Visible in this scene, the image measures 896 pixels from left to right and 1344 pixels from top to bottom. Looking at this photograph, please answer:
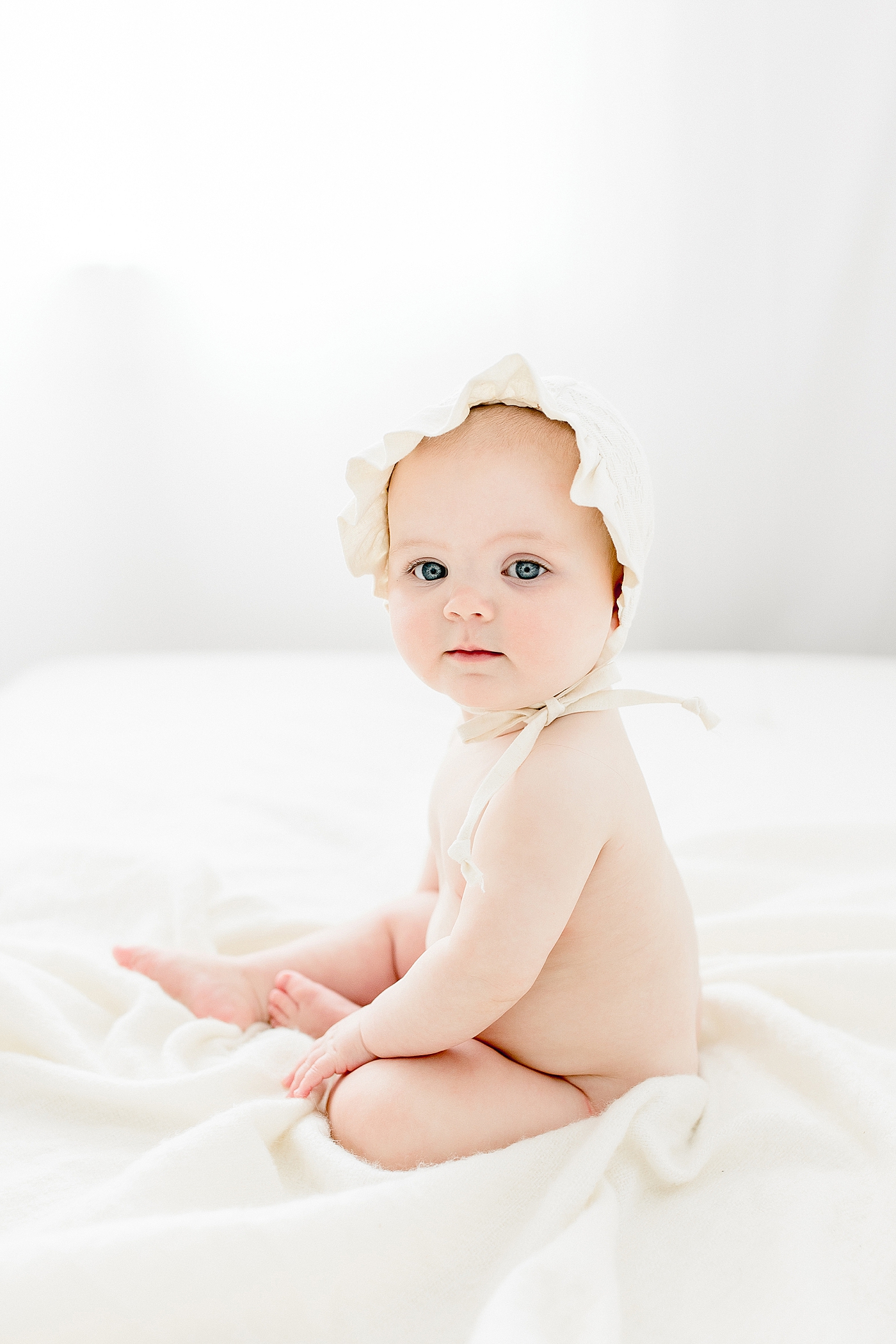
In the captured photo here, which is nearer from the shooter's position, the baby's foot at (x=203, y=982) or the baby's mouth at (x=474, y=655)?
the baby's mouth at (x=474, y=655)

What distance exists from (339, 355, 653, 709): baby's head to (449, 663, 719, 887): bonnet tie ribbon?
0.02m

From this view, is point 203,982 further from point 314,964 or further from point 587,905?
point 587,905

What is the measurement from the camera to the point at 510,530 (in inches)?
31.5

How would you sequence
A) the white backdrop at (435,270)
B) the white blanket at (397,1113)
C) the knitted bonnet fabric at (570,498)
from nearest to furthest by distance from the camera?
the white blanket at (397,1113), the knitted bonnet fabric at (570,498), the white backdrop at (435,270)

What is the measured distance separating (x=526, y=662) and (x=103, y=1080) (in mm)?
459

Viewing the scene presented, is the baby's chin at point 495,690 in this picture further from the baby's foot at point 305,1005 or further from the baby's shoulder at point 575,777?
the baby's foot at point 305,1005

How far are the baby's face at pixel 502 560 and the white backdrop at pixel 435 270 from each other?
4.48ft

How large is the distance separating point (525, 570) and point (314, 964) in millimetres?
479

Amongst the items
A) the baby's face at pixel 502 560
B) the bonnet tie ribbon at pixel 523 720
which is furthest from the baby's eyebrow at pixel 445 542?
the bonnet tie ribbon at pixel 523 720

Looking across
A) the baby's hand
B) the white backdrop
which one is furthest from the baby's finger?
the white backdrop

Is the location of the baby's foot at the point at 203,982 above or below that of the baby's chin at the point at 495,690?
below

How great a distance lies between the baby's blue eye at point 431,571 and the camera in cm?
84

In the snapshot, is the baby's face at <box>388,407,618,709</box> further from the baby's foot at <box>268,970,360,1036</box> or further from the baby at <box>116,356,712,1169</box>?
the baby's foot at <box>268,970,360,1036</box>

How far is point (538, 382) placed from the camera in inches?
30.3
